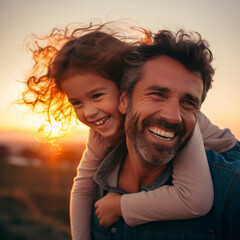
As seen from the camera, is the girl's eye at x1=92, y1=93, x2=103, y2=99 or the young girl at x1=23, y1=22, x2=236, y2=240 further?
the girl's eye at x1=92, y1=93, x2=103, y2=99

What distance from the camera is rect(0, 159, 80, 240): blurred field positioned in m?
10.8

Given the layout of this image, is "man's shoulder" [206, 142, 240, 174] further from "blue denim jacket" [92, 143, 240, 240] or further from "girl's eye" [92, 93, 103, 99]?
"girl's eye" [92, 93, 103, 99]

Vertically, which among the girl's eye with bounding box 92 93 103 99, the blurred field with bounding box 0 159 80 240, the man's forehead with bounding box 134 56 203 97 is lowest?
the blurred field with bounding box 0 159 80 240

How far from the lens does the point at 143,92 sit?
6.99ft

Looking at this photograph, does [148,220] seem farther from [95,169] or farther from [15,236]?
[15,236]

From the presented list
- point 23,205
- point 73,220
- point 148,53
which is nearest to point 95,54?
point 148,53

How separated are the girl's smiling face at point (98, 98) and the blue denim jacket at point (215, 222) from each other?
66 centimetres

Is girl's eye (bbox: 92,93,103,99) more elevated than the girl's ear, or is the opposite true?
girl's eye (bbox: 92,93,103,99)

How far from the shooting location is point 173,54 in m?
2.08

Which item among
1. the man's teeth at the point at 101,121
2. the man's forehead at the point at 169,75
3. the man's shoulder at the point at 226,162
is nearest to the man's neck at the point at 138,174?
the man's teeth at the point at 101,121

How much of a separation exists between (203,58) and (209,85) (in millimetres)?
298

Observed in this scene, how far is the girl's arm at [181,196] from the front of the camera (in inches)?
76.9

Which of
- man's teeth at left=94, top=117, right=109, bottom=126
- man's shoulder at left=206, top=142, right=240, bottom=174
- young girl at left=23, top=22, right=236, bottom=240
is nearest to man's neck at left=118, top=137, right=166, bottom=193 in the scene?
young girl at left=23, top=22, right=236, bottom=240

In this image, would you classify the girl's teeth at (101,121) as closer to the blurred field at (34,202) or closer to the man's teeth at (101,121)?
the man's teeth at (101,121)
